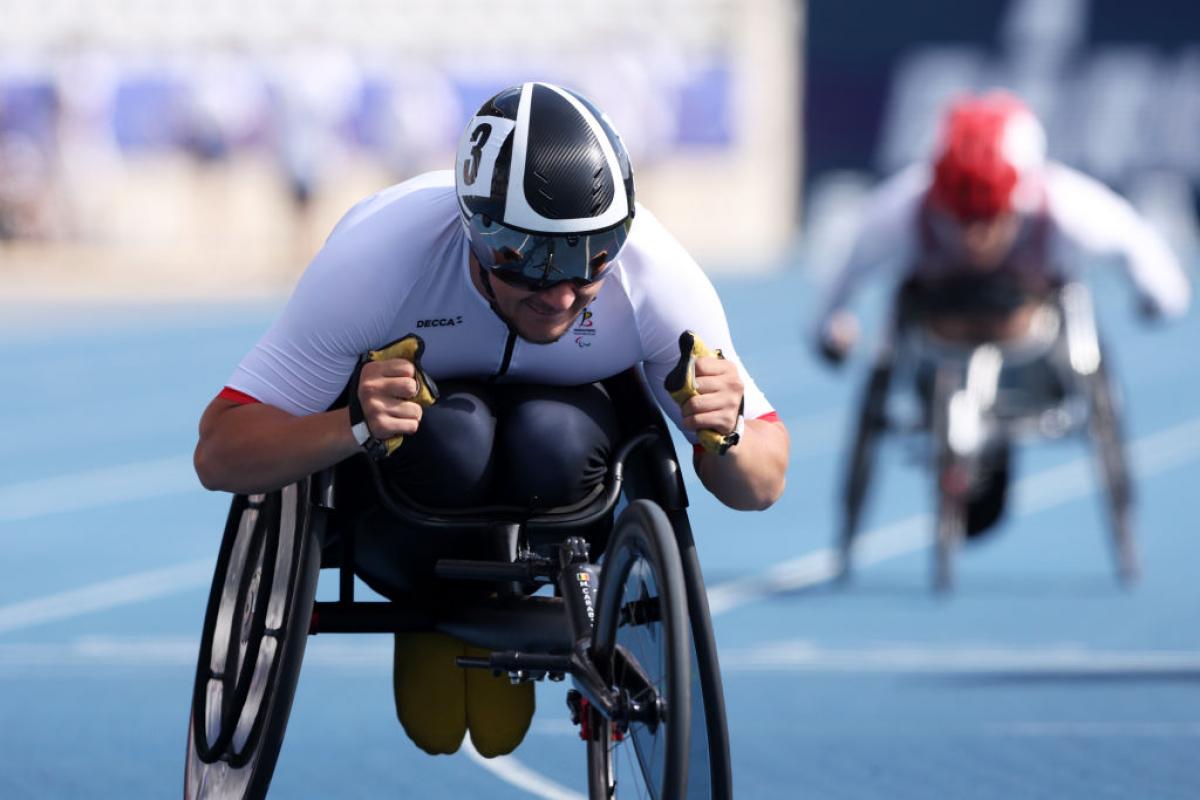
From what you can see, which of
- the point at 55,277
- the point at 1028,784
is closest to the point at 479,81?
the point at 55,277

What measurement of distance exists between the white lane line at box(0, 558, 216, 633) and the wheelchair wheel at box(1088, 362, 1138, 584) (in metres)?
3.23

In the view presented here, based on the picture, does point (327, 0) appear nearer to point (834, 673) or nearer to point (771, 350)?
point (771, 350)

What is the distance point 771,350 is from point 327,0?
39.9 ft

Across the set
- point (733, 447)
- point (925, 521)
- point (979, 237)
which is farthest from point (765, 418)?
point (925, 521)

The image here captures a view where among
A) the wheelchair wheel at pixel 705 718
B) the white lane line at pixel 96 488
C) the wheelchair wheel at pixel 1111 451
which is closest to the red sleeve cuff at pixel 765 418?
the wheelchair wheel at pixel 705 718

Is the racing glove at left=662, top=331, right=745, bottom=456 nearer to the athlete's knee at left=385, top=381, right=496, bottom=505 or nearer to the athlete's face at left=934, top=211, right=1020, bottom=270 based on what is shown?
the athlete's knee at left=385, top=381, right=496, bottom=505

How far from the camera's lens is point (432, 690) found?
15.5 ft

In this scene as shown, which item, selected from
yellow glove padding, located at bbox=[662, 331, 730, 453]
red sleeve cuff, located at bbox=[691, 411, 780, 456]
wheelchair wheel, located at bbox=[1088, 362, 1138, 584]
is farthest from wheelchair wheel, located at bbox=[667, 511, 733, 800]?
wheelchair wheel, located at bbox=[1088, 362, 1138, 584]

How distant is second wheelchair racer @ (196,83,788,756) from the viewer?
3.93 meters

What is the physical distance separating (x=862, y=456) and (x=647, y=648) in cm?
484

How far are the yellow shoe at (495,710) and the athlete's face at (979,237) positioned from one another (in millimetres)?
3678

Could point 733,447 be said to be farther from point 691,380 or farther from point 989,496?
point 989,496

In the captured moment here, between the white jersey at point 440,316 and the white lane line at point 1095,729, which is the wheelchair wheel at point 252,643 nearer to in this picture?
the white jersey at point 440,316

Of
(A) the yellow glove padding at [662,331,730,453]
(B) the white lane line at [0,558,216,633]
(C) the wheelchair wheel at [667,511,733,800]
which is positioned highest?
(A) the yellow glove padding at [662,331,730,453]
